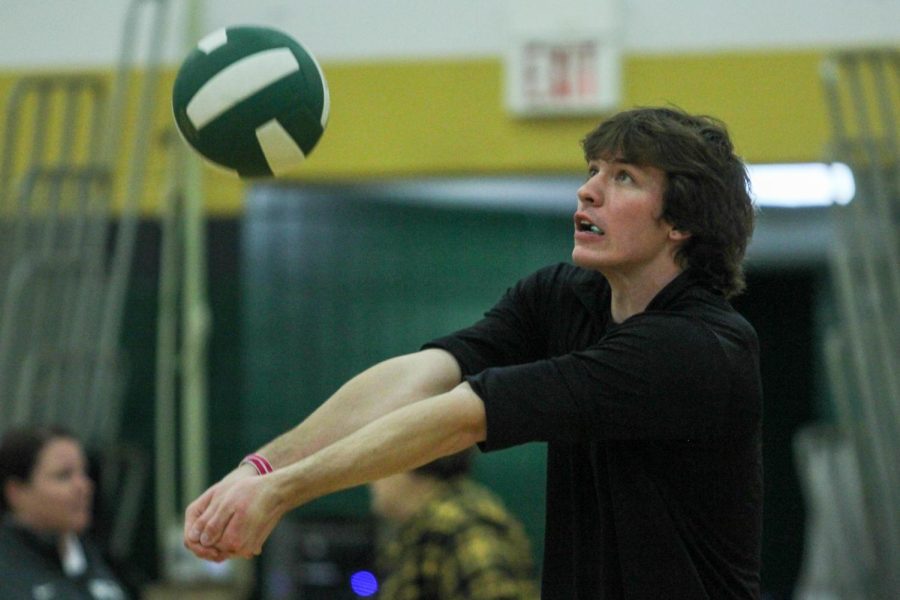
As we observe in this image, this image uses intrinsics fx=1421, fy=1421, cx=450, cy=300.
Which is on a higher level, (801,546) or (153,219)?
(153,219)

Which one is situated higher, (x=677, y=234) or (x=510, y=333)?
A: (x=677, y=234)

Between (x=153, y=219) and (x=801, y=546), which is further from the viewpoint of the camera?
(x=801, y=546)

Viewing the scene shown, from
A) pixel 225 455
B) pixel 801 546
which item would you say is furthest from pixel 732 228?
pixel 801 546

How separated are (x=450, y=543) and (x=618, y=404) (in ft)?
5.46

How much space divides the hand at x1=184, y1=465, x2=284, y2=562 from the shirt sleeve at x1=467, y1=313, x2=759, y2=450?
0.41m

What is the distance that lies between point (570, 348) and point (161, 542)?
481cm

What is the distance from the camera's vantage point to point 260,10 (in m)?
7.38

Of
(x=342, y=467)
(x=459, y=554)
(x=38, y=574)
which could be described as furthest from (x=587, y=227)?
(x=38, y=574)

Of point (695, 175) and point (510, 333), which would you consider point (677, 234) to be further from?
point (510, 333)

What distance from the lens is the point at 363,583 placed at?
6852mm

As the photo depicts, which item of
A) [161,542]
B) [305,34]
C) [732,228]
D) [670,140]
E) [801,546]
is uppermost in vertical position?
[305,34]

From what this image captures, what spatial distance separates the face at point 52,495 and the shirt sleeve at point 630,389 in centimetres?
277

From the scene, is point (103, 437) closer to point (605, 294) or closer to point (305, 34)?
point (305, 34)

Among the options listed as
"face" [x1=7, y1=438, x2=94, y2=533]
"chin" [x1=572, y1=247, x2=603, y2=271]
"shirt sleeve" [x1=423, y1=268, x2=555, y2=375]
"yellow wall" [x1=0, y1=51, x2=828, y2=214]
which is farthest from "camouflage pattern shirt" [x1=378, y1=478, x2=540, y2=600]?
"yellow wall" [x1=0, y1=51, x2=828, y2=214]
